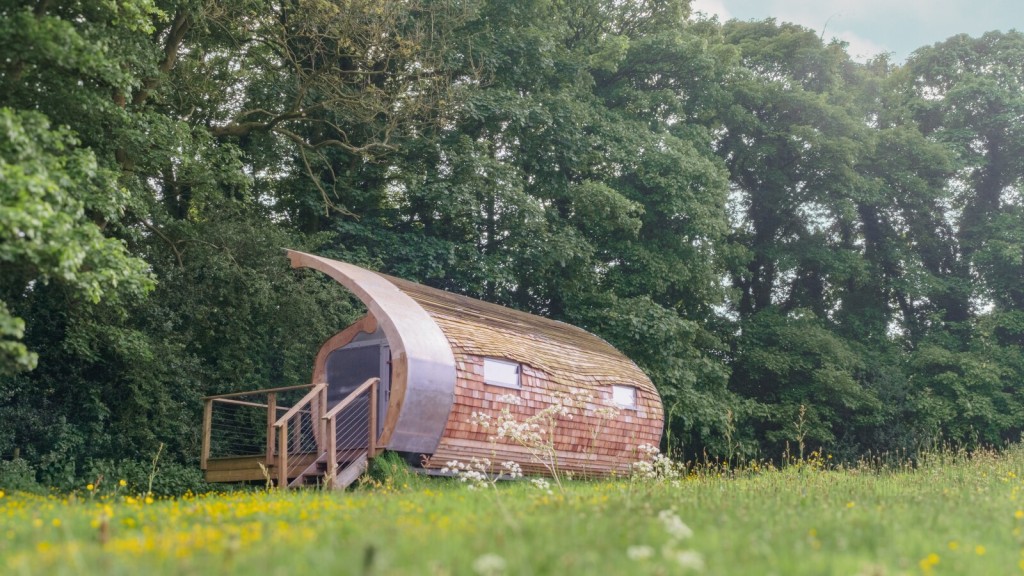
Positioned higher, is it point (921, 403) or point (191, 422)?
point (921, 403)

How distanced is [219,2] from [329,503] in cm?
1145

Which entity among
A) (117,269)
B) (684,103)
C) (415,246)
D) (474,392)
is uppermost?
(684,103)

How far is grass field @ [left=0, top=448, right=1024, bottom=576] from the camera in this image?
451cm

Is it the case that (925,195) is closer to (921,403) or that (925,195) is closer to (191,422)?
(921,403)

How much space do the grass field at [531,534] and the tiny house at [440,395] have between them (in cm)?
260

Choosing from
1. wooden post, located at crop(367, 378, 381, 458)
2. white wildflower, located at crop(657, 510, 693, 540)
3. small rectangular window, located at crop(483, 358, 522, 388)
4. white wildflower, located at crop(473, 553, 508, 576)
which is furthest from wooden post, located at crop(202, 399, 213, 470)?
white wildflower, located at crop(473, 553, 508, 576)

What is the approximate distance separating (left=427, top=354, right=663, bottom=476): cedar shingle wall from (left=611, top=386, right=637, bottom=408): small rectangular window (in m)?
0.12

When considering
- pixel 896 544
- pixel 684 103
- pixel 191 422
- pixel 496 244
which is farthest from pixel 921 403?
pixel 896 544

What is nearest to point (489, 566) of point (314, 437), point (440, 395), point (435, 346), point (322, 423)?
point (440, 395)

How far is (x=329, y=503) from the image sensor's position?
781 centimetres

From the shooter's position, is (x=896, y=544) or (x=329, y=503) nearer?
(x=896, y=544)

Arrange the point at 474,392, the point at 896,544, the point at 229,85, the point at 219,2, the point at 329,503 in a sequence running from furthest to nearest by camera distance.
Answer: the point at 229,85 < the point at 219,2 < the point at 474,392 < the point at 329,503 < the point at 896,544

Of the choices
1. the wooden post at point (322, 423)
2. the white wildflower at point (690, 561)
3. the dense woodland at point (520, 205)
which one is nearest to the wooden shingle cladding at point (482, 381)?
the wooden post at point (322, 423)

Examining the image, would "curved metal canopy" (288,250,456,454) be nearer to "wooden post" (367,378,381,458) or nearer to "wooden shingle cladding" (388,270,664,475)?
"wooden shingle cladding" (388,270,664,475)
